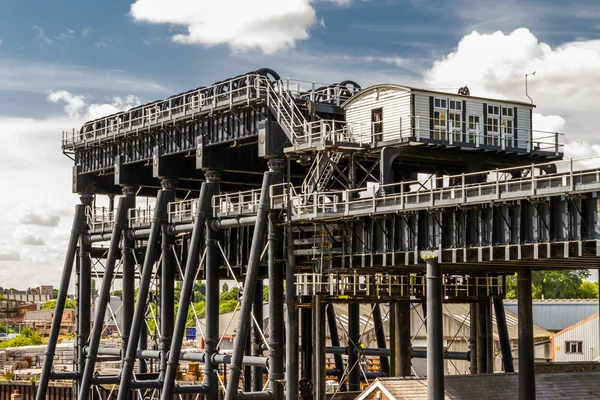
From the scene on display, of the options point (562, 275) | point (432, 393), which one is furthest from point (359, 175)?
point (562, 275)

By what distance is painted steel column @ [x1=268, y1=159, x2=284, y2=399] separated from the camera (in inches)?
2185

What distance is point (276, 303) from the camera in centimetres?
5647

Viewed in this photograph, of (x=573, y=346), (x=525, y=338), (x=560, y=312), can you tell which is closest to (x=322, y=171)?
(x=525, y=338)

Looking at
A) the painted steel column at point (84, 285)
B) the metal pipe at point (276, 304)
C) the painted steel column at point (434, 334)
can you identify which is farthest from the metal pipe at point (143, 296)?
the painted steel column at point (434, 334)

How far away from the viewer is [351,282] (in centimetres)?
5631

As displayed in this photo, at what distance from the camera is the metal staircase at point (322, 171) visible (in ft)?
179

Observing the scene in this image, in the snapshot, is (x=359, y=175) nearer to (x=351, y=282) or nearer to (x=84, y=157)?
(x=351, y=282)

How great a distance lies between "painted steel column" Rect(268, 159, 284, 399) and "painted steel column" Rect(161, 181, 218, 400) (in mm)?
6240

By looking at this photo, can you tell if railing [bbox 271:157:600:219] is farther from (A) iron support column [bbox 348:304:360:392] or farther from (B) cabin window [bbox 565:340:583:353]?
(B) cabin window [bbox 565:340:583:353]

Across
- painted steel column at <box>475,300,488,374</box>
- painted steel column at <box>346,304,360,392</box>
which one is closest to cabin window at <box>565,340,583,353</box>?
painted steel column at <box>346,304,360,392</box>

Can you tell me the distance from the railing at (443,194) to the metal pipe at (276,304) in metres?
1.63

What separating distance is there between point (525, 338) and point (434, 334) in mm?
5375

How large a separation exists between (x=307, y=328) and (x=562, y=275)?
11762 cm

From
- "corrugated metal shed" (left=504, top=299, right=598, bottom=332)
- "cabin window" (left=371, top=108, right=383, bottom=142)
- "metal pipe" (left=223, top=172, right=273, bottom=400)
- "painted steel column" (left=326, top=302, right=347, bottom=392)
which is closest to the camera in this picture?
"metal pipe" (left=223, top=172, right=273, bottom=400)
